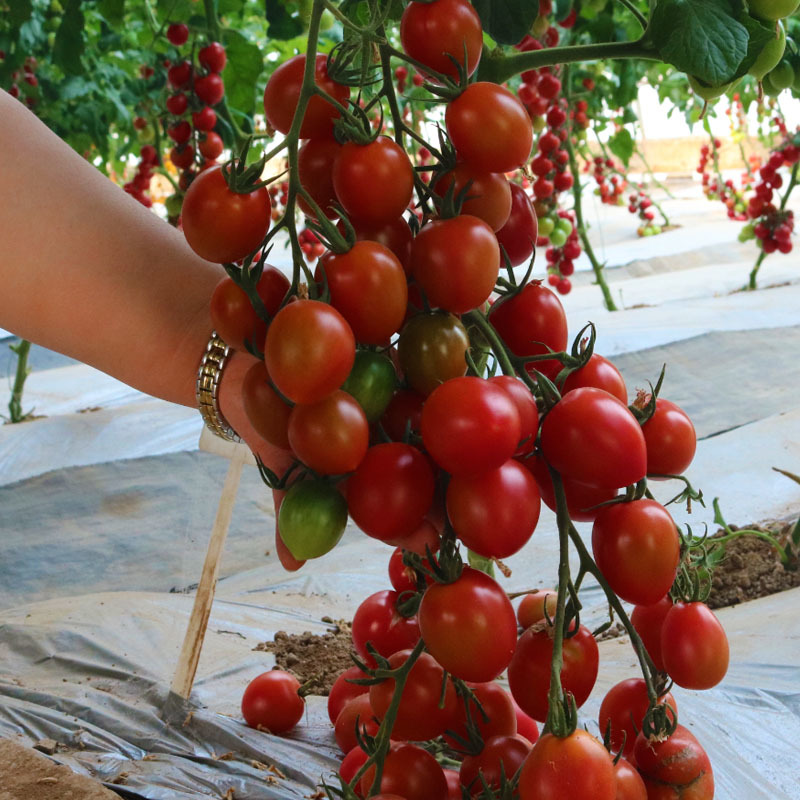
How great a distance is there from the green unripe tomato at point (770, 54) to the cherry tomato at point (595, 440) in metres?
0.33

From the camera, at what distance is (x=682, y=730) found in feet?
2.02

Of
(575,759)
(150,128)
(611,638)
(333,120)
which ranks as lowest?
(611,638)

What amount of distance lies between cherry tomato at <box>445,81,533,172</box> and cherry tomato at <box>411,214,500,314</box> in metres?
0.04

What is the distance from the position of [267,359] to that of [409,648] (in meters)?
0.37

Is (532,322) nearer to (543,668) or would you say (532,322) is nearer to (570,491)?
(570,491)

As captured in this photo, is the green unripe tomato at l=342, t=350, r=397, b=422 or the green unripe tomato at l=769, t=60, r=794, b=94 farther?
the green unripe tomato at l=769, t=60, r=794, b=94

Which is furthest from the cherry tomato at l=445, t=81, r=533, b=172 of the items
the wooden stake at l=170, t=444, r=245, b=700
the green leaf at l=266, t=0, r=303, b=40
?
the wooden stake at l=170, t=444, r=245, b=700

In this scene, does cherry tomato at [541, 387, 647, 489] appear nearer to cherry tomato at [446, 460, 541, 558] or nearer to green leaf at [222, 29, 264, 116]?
cherry tomato at [446, 460, 541, 558]

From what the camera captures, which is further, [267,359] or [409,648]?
[409,648]

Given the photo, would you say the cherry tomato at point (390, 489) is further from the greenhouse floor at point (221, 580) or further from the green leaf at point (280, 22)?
the green leaf at point (280, 22)

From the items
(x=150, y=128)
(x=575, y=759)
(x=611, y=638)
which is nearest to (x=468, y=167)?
(x=575, y=759)

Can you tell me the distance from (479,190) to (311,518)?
0.21 meters

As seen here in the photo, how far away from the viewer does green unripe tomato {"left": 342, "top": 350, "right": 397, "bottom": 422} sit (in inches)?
20.3

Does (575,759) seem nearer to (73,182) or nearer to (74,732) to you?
(73,182)
